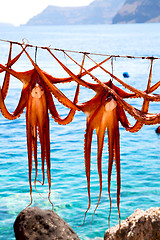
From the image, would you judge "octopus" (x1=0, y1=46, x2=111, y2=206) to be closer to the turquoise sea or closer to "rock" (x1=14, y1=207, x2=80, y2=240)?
"rock" (x1=14, y1=207, x2=80, y2=240)

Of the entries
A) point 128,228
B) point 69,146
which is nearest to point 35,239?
point 128,228

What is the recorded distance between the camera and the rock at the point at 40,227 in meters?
7.63

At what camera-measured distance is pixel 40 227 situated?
7.74 meters

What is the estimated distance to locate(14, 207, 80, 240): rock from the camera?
7.63 metres

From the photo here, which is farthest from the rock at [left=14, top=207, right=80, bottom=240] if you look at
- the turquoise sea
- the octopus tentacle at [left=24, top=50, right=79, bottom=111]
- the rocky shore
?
the octopus tentacle at [left=24, top=50, right=79, bottom=111]

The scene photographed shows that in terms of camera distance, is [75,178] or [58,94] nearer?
[58,94]

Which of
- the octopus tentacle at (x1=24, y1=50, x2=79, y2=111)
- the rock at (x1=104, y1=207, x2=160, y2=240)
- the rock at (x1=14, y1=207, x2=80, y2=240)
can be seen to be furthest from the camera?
the rock at (x1=14, y1=207, x2=80, y2=240)

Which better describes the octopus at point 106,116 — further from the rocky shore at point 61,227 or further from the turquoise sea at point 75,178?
the turquoise sea at point 75,178

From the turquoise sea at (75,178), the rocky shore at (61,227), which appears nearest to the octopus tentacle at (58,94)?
the rocky shore at (61,227)

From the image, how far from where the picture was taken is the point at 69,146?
19125mm

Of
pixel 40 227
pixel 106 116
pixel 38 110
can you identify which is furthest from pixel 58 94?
pixel 40 227

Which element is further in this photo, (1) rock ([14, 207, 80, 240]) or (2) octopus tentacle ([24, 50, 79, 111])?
(1) rock ([14, 207, 80, 240])

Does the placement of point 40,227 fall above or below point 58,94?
below

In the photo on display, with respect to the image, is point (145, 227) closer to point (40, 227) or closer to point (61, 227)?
point (61, 227)
